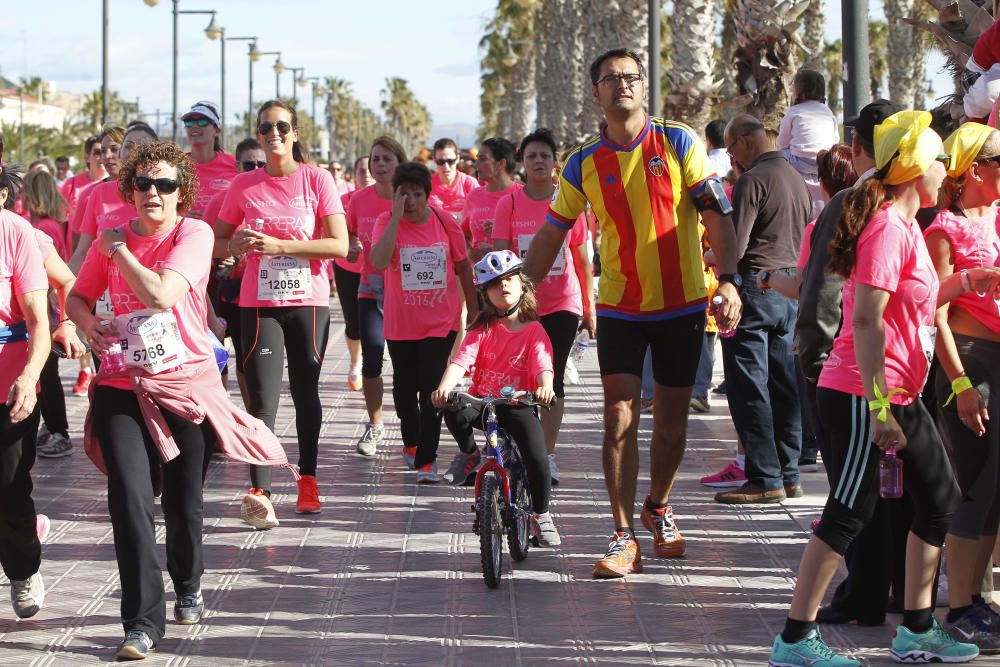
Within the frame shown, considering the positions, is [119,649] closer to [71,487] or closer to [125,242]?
[125,242]

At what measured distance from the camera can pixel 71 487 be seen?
31.0ft

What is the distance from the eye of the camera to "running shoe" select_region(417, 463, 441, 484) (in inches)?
376

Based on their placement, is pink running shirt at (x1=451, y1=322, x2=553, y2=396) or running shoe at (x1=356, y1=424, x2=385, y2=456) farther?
running shoe at (x1=356, y1=424, x2=385, y2=456)

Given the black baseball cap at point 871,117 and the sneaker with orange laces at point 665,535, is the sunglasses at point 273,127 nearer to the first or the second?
the sneaker with orange laces at point 665,535

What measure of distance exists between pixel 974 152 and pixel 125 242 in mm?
3264

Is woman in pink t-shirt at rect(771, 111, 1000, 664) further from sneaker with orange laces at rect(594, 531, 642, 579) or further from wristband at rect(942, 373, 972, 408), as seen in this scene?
sneaker with orange laces at rect(594, 531, 642, 579)

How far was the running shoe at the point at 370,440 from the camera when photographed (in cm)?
1067

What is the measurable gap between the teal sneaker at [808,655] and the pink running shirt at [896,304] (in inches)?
34.5

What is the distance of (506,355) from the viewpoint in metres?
7.43

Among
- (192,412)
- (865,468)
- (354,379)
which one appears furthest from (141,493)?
(354,379)

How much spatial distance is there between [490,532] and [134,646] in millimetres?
1684

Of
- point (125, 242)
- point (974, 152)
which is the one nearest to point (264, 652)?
point (125, 242)

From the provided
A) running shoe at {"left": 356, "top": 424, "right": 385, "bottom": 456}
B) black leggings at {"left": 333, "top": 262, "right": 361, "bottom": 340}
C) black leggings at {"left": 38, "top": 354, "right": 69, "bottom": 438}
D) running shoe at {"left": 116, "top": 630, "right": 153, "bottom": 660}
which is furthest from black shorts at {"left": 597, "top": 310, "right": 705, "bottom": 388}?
black leggings at {"left": 333, "top": 262, "right": 361, "bottom": 340}

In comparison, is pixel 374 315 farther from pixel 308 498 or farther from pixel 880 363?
pixel 880 363
